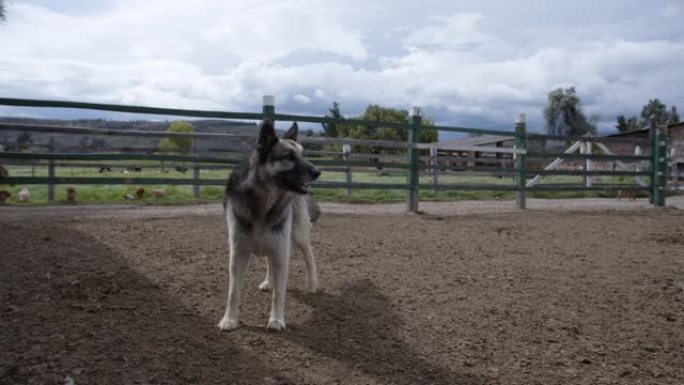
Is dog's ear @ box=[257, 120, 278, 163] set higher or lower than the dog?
higher

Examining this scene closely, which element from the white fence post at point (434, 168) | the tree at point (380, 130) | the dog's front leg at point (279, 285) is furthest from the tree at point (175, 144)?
the tree at point (380, 130)

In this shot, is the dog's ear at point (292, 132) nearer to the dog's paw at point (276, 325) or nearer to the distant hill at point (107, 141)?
the dog's paw at point (276, 325)

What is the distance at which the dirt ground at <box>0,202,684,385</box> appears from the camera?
11.1 feet

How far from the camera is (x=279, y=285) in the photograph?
409 cm

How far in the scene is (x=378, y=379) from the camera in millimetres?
3398

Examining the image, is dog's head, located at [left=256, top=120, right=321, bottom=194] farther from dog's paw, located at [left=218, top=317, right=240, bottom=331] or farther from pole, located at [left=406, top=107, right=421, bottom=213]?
pole, located at [left=406, top=107, right=421, bottom=213]

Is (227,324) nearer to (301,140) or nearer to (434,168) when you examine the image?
(301,140)

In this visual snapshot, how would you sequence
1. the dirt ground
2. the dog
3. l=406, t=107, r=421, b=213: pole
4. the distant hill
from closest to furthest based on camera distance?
1. the dirt ground
2. the dog
3. the distant hill
4. l=406, t=107, r=421, b=213: pole

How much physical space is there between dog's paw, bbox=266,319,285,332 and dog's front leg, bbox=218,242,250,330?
24cm

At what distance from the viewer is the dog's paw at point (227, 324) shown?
3928 mm

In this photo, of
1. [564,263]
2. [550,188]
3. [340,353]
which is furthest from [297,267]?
[550,188]

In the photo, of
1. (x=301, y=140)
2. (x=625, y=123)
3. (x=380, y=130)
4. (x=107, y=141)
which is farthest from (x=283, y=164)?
(x=625, y=123)

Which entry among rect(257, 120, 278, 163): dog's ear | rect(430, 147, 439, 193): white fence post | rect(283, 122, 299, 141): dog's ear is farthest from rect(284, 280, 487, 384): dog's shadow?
rect(430, 147, 439, 193): white fence post

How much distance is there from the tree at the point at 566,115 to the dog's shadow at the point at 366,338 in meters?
61.0
